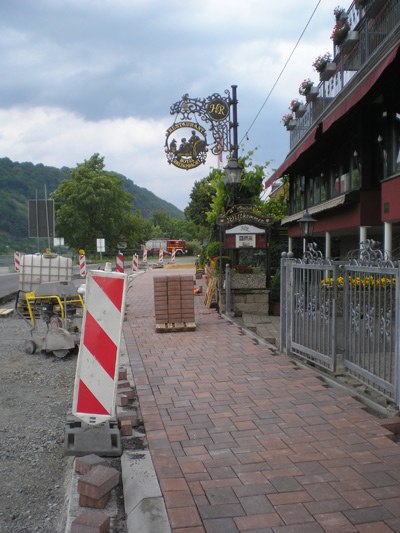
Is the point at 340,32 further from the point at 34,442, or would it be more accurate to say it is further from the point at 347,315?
the point at 34,442

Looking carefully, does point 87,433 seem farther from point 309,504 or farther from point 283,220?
point 283,220

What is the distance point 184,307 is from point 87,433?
19.6 ft

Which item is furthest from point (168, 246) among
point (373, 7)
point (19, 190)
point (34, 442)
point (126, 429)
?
point (126, 429)

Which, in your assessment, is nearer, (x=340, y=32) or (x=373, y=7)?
(x=373, y=7)

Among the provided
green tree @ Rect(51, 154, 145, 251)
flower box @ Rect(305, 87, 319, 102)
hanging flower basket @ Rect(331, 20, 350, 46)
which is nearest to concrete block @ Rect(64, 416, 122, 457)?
hanging flower basket @ Rect(331, 20, 350, 46)

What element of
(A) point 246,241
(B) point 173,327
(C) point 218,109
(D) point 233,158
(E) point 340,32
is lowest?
(B) point 173,327

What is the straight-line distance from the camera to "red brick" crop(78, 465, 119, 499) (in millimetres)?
3252

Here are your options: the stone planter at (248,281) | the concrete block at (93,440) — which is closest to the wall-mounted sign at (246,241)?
the stone planter at (248,281)

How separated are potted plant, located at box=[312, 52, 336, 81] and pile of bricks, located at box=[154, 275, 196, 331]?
31.9 feet

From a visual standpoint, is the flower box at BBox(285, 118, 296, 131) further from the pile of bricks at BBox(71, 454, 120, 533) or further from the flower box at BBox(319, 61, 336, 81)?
the pile of bricks at BBox(71, 454, 120, 533)

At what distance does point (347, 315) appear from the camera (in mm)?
5852

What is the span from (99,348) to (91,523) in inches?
63.9

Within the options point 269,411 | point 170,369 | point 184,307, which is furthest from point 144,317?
point 269,411

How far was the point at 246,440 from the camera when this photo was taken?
14.1 feet
